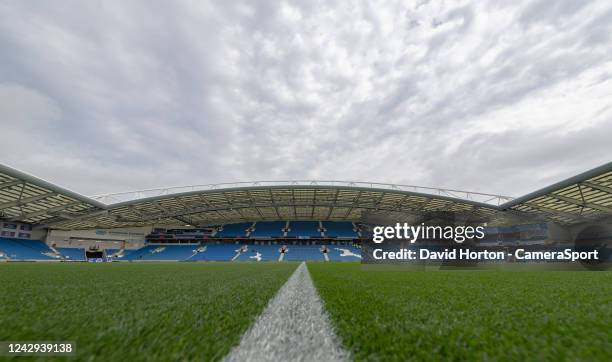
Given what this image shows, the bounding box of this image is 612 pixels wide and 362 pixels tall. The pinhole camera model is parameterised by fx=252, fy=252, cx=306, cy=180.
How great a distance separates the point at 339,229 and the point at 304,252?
23.0ft

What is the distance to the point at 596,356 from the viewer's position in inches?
27.9

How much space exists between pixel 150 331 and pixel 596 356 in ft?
4.64

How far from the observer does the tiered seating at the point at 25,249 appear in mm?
23281

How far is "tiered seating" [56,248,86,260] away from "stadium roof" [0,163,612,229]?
9.19 feet

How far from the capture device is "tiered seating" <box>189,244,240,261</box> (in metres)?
33.0

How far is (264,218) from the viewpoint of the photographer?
3728cm

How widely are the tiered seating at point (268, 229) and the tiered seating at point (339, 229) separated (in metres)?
6.74

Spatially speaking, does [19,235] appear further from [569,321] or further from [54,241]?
[569,321]

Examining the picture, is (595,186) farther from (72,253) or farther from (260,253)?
(72,253)

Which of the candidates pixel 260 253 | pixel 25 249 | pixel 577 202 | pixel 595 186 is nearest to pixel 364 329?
pixel 595 186

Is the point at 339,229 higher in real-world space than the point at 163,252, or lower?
higher

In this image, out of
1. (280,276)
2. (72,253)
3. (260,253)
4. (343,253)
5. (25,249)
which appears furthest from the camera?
(260,253)

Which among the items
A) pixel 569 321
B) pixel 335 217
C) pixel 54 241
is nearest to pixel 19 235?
pixel 54 241

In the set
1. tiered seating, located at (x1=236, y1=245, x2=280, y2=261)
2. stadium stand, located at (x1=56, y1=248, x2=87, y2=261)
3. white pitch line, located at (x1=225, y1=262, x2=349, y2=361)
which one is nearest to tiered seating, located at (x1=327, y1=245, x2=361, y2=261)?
tiered seating, located at (x1=236, y1=245, x2=280, y2=261)
